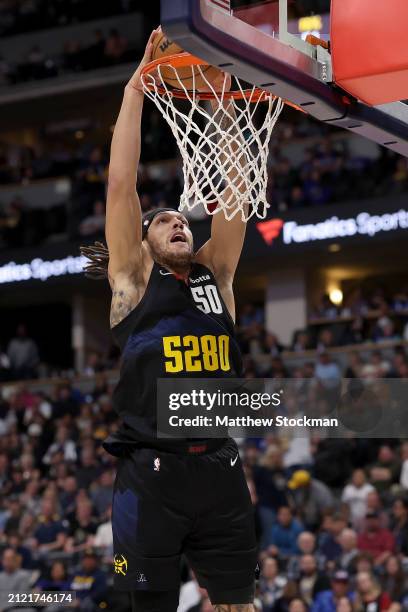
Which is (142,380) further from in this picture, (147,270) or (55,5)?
(55,5)

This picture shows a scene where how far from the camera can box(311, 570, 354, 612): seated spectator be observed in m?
9.29

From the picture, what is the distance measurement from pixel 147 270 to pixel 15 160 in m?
18.4

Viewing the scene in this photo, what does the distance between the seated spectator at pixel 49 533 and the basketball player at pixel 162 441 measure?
7.34 meters

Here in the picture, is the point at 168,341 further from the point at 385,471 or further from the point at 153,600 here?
the point at 385,471

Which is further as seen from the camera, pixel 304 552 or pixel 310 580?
pixel 304 552

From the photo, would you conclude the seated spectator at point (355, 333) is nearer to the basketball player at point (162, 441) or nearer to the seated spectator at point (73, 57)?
the seated spectator at point (73, 57)

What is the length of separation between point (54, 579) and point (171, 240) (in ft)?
21.6

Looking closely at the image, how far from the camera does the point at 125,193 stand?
4938 millimetres

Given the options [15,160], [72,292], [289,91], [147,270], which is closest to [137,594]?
[147,270]

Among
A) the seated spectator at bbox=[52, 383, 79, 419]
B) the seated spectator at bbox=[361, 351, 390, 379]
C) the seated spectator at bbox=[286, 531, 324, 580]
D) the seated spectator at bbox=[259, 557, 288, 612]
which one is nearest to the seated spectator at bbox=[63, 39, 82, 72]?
the seated spectator at bbox=[52, 383, 79, 419]

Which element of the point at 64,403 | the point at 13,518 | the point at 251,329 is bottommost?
the point at 13,518

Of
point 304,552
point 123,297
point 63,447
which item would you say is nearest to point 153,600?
point 123,297

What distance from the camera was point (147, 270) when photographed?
5.07 m

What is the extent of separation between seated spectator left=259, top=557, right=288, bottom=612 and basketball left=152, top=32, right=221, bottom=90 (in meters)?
5.81
